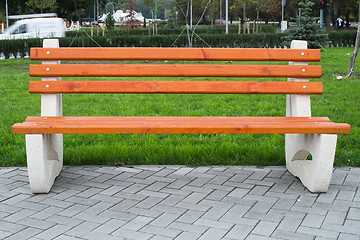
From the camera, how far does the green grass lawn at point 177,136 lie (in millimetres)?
4781

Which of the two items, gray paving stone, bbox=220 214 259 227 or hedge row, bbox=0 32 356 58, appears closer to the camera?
gray paving stone, bbox=220 214 259 227

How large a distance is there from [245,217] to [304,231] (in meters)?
0.41

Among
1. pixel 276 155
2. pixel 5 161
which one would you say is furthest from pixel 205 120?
pixel 5 161

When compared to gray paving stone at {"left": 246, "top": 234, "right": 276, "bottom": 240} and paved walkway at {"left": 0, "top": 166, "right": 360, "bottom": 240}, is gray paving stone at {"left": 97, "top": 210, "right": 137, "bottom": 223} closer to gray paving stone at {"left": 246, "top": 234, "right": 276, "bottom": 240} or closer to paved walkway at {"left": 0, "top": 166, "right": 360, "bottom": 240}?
paved walkway at {"left": 0, "top": 166, "right": 360, "bottom": 240}

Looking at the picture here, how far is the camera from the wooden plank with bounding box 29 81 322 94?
13.4ft

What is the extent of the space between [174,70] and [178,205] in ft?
3.57

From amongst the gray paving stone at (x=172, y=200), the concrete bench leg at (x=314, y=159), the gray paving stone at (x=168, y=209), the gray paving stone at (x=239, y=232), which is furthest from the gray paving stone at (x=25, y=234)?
the concrete bench leg at (x=314, y=159)

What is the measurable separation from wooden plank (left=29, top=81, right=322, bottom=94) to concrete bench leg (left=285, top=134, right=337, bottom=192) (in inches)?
16.1

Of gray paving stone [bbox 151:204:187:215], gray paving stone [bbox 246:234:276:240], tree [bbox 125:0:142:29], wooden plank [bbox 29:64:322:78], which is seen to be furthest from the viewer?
tree [bbox 125:0:142:29]

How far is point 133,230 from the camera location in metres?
3.23

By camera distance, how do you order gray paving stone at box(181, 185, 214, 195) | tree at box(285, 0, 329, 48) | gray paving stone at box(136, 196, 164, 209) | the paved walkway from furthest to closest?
tree at box(285, 0, 329, 48)
gray paving stone at box(181, 185, 214, 195)
gray paving stone at box(136, 196, 164, 209)
the paved walkway

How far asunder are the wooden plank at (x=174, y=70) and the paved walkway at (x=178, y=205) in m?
0.87

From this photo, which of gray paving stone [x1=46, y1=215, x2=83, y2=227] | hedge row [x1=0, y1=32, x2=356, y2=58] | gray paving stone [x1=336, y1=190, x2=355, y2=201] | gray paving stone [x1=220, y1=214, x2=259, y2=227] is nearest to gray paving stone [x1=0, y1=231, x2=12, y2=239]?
gray paving stone [x1=46, y1=215, x2=83, y2=227]

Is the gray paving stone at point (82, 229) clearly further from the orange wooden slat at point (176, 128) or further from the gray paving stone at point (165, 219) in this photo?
the orange wooden slat at point (176, 128)
